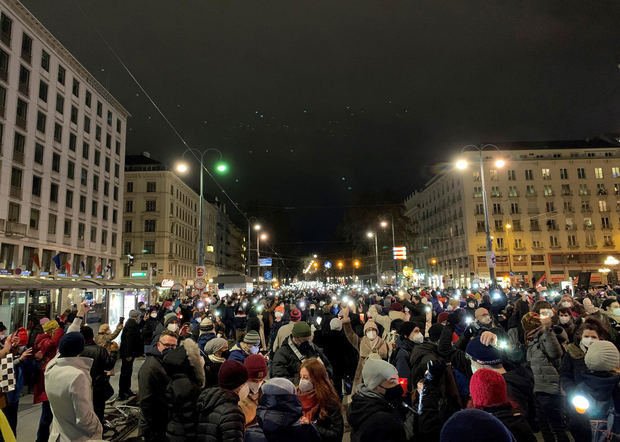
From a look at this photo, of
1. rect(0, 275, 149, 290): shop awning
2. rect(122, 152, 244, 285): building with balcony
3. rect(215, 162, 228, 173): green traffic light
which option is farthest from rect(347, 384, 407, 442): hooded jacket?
rect(122, 152, 244, 285): building with balcony

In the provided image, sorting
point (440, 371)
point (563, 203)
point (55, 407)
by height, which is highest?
point (563, 203)

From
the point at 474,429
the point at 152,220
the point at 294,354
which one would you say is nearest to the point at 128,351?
the point at 294,354

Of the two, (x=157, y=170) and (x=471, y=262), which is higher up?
(x=157, y=170)

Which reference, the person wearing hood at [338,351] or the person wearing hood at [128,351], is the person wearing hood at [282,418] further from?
the person wearing hood at [128,351]

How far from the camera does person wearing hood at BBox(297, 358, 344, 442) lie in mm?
3918

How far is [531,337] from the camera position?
6.66 meters

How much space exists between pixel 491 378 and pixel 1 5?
45201 millimetres

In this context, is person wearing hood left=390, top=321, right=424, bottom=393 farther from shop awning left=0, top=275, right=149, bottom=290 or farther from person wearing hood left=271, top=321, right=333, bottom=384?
shop awning left=0, top=275, right=149, bottom=290

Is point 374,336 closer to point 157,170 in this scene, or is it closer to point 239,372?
point 239,372

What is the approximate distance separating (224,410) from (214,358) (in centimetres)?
227


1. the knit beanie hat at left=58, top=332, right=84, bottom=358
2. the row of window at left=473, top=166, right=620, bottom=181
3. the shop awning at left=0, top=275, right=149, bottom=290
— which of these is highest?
the row of window at left=473, top=166, right=620, bottom=181

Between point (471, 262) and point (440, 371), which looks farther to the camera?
point (471, 262)

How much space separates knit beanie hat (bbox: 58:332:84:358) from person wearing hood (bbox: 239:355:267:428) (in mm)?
1839

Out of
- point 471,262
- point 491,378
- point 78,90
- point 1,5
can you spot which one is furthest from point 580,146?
point 491,378
